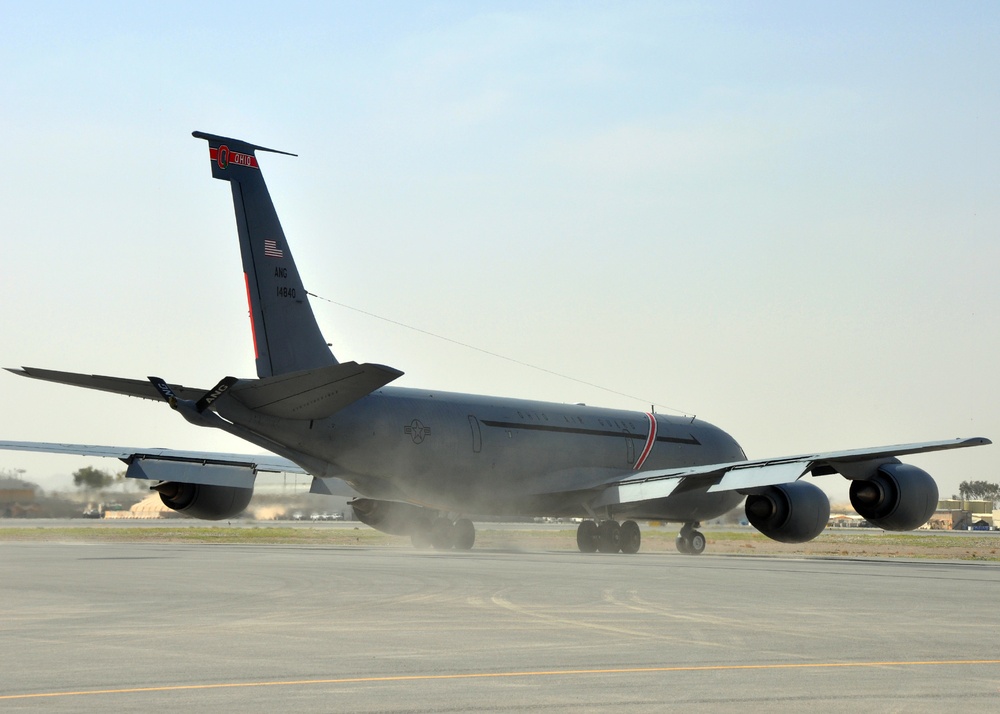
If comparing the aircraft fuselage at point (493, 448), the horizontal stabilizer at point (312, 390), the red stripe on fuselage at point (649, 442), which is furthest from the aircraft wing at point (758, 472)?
the horizontal stabilizer at point (312, 390)

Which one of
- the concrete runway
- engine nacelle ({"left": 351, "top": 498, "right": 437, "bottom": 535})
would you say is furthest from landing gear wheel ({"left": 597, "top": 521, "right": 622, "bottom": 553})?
the concrete runway

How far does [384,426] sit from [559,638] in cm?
1854

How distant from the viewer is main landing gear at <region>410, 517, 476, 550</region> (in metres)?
35.2

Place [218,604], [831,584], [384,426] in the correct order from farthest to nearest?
[384,426] → [831,584] → [218,604]

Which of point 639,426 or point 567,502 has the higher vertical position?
point 639,426

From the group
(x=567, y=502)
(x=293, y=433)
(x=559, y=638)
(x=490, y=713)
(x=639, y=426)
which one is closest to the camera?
(x=490, y=713)

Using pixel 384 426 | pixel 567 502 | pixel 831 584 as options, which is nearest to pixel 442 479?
pixel 384 426

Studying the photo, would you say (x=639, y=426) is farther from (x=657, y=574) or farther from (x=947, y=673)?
(x=947, y=673)

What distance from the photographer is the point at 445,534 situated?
35.3m

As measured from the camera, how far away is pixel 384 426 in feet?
99.4

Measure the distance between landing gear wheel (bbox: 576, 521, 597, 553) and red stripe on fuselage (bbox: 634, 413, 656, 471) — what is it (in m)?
3.71

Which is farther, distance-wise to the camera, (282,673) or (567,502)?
(567,502)

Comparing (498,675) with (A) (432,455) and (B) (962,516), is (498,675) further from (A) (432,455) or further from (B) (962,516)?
(B) (962,516)

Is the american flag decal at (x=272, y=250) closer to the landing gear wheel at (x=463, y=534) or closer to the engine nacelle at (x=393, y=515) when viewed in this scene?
the engine nacelle at (x=393, y=515)
